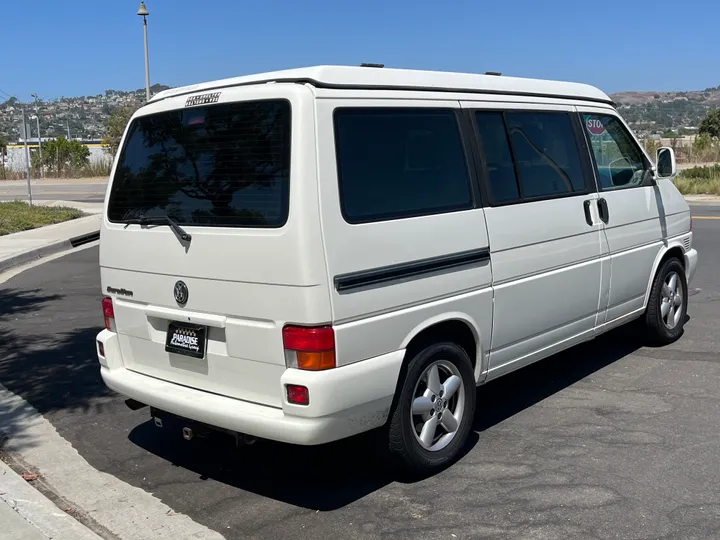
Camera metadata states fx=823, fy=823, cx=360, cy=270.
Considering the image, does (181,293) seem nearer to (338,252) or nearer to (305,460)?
(338,252)

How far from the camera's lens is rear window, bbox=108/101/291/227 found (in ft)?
13.1

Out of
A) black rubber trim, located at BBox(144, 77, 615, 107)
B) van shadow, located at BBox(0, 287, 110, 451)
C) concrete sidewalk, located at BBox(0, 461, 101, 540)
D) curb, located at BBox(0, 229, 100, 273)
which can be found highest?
black rubber trim, located at BBox(144, 77, 615, 107)

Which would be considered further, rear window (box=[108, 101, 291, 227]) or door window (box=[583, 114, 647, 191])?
door window (box=[583, 114, 647, 191])

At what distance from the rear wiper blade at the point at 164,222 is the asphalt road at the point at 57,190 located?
25.7 meters

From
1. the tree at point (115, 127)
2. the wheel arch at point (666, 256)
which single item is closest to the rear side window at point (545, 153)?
the wheel arch at point (666, 256)

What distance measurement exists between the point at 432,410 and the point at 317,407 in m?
0.92

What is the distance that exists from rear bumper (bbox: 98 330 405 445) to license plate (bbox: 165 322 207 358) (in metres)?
0.22

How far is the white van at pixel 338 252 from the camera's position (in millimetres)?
3908

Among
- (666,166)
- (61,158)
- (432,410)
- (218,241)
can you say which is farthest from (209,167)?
(61,158)

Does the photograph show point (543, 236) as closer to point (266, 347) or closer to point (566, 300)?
point (566, 300)

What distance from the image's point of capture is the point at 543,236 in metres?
5.21

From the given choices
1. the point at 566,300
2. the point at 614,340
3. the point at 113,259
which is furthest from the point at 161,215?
the point at 614,340

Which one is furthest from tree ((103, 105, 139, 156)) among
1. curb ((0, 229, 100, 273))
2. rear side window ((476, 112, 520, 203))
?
rear side window ((476, 112, 520, 203))

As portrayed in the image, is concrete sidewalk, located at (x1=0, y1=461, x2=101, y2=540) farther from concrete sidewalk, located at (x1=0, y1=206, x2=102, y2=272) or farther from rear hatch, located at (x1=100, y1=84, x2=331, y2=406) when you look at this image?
concrete sidewalk, located at (x1=0, y1=206, x2=102, y2=272)
